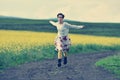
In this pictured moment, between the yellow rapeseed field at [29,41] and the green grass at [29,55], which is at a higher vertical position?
the yellow rapeseed field at [29,41]

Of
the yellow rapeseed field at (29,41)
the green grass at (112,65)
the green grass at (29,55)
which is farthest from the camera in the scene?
the yellow rapeseed field at (29,41)

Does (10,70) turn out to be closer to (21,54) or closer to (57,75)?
(57,75)

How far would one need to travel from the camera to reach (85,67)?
17.4 meters

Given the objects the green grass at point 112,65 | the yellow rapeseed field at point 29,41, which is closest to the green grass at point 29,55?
the yellow rapeseed field at point 29,41

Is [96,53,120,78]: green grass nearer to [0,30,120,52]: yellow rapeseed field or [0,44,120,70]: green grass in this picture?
[0,44,120,70]: green grass

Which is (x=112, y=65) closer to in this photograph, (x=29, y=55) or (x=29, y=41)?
(x=29, y=55)

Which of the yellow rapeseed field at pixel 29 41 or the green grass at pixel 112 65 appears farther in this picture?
the yellow rapeseed field at pixel 29 41


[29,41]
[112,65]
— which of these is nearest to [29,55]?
[112,65]

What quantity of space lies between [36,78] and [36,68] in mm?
2726

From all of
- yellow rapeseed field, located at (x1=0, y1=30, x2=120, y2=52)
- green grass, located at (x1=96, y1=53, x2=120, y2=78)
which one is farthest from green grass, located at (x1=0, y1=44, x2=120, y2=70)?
green grass, located at (x1=96, y1=53, x2=120, y2=78)

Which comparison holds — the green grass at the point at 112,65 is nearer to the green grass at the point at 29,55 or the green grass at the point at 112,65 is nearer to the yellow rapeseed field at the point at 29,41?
the green grass at the point at 29,55

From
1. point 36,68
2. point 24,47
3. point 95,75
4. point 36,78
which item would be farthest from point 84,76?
point 24,47

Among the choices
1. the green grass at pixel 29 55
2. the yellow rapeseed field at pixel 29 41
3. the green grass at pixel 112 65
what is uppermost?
the yellow rapeseed field at pixel 29 41

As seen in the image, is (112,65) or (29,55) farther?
(29,55)
